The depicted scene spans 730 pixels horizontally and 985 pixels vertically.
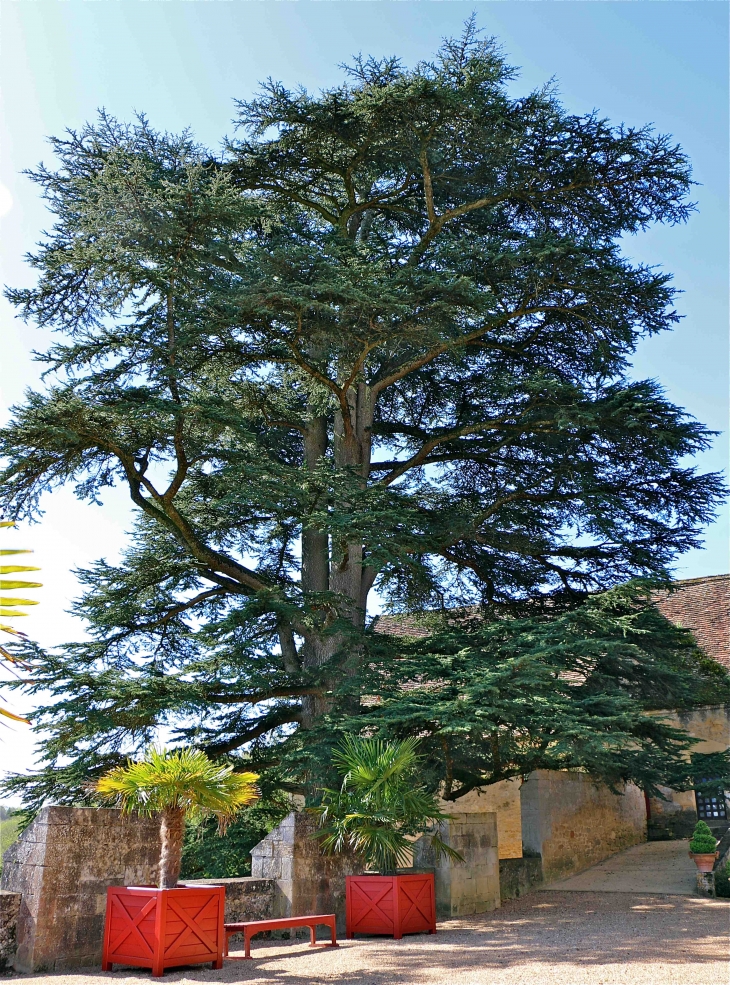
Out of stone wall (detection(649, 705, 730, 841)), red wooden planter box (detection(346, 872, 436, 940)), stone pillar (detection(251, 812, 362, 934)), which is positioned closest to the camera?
red wooden planter box (detection(346, 872, 436, 940))

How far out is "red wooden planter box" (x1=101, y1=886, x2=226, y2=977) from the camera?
318 inches

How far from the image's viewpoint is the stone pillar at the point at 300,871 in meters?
10.9

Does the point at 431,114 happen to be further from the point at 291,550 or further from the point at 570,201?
the point at 291,550

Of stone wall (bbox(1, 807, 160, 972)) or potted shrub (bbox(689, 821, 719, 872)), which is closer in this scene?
stone wall (bbox(1, 807, 160, 972))

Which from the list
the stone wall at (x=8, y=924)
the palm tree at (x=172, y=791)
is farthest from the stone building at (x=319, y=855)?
the palm tree at (x=172, y=791)

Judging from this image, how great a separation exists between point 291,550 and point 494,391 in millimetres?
5312

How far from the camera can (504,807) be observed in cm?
1998

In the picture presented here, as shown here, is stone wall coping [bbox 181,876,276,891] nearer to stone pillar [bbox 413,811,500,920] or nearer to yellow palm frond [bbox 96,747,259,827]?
yellow palm frond [bbox 96,747,259,827]

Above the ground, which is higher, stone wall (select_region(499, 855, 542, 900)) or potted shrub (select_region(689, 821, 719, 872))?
potted shrub (select_region(689, 821, 719, 872))

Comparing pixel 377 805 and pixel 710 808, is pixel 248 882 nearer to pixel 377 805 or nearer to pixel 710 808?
pixel 377 805

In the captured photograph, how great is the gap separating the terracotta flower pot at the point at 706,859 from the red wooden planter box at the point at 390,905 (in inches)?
228

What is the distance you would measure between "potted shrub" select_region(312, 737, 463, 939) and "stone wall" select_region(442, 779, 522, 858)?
29.7 ft

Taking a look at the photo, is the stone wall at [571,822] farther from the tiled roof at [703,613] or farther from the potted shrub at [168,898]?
the potted shrub at [168,898]

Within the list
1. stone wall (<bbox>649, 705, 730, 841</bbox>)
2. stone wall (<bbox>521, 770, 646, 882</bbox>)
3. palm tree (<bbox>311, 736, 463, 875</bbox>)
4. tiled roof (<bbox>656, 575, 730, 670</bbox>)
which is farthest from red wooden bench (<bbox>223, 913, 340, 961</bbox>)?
tiled roof (<bbox>656, 575, 730, 670</bbox>)
